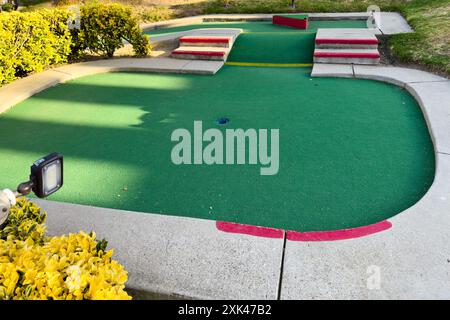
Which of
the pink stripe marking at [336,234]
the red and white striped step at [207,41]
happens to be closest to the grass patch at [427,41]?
the red and white striped step at [207,41]

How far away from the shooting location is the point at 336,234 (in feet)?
9.97

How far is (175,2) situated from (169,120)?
12.6 m

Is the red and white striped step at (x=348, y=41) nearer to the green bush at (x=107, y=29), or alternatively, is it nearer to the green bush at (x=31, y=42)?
the green bush at (x=107, y=29)

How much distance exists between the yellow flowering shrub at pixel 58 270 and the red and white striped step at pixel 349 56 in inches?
265

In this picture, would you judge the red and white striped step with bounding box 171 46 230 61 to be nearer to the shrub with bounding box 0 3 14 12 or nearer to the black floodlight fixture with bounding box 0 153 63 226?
the black floodlight fixture with bounding box 0 153 63 226

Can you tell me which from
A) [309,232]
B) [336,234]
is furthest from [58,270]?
[336,234]

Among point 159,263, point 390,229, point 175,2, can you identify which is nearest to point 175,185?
point 159,263

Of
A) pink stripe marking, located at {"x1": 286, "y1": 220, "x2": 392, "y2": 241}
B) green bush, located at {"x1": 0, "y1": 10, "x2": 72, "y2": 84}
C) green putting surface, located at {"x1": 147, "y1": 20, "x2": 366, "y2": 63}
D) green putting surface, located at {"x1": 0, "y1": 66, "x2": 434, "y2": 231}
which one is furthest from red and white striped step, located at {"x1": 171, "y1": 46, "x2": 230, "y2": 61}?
pink stripe marking, located at {"x1": 286, "y1": 220, "x2": 392, "y2": 241}

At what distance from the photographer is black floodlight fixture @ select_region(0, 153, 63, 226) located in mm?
1721

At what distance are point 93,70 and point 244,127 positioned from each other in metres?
Result: 4.20

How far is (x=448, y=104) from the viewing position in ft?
18.2

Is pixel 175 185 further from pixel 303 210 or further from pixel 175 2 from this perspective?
pixel 175 2

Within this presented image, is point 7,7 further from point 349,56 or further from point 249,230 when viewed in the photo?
point 249,230

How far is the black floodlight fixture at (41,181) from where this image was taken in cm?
172
